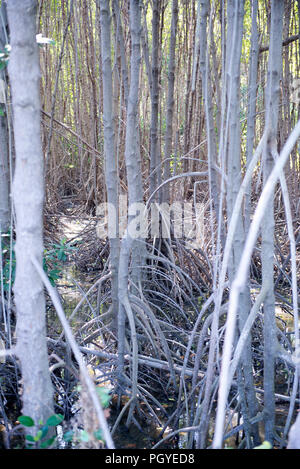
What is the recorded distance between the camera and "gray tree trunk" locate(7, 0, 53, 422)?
1.14 metres

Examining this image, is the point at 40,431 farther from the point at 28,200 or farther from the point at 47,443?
the point at 28,200

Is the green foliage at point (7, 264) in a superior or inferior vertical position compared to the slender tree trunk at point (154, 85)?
inferior

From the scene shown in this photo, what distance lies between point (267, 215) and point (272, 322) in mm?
329

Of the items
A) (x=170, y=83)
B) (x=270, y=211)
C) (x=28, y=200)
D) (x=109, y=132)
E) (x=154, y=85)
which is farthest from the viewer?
(x=170, y=83)

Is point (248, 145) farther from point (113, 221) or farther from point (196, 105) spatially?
point (196, 105)

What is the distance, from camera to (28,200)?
1.18m

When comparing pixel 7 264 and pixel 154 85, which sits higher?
pixel 154 85

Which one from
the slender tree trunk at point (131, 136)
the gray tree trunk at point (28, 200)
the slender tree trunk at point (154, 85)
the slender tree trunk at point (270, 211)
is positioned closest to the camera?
the gray tree trunk at point (28, 200)

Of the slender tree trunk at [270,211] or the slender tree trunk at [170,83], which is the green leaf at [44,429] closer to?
the slender tree trunk at [270,211]

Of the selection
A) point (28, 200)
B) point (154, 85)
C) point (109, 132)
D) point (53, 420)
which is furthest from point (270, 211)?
point (154, 85)

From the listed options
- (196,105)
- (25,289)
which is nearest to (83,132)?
(196,105)

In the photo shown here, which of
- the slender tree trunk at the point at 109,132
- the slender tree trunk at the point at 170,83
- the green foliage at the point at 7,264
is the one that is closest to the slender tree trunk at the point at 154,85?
the slender tree trunk at the point at 170,83

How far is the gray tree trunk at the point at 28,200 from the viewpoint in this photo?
1.14 m

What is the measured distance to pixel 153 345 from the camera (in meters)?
2.28
